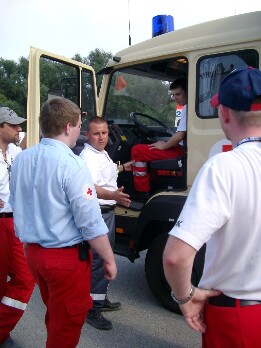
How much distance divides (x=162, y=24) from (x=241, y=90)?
3249 millimetres

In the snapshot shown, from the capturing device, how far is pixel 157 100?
4645 mm

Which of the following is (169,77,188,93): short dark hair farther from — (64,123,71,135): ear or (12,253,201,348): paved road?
(12,253,201,348): paved road

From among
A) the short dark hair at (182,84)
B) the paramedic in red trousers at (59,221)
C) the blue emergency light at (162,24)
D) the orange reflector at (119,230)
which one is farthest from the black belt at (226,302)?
the blue emergency light at (162,24)

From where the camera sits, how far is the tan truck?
3.51 m

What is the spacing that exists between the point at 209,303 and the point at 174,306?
248cm

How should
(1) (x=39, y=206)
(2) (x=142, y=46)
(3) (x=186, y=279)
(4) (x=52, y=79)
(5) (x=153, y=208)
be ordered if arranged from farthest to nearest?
(4) (x=52, y=79)
(2) (x=142, y=46)
(5) (x=153, y=208)
(1) (x=39, y=206)
(3) (x=186, y=279)

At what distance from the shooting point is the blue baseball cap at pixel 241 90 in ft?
4.65

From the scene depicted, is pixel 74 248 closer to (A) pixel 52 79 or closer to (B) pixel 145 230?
(B) pixel 145 230

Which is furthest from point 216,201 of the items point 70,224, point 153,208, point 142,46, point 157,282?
point 142,46

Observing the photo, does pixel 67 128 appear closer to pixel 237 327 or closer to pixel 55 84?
pixel 237 327

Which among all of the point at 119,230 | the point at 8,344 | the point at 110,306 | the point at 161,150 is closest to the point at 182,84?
the point at 161,150

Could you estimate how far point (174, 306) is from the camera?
391cm

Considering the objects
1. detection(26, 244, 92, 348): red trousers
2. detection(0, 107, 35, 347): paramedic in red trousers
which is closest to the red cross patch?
detection(26, 244, 92, 348): red trousers

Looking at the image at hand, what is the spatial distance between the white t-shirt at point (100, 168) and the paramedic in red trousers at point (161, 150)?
484 mm
